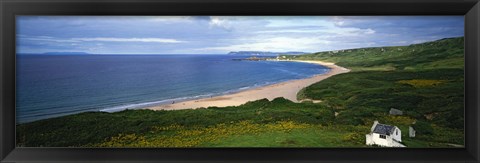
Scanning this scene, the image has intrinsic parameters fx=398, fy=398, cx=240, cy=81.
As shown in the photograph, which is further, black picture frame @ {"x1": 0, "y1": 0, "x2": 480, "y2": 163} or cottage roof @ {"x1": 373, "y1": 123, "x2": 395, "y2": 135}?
cottage roof @ {"x1": 373, "y1": 123, "x2": 395, "y2": 135}

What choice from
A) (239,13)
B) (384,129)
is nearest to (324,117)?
(384,129)

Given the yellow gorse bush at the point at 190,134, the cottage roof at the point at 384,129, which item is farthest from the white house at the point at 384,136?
the yellow gorse bush at the point at 190,134

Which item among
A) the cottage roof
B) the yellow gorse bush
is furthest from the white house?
the yellow gorse bush

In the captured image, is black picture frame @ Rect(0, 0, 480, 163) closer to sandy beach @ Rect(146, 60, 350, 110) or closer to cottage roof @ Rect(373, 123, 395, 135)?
cottage roof @ Rect(373, 123, 395, 135)

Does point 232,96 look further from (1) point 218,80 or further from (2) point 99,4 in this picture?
(2) point 99,4

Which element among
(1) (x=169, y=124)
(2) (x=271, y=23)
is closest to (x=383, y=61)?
(2) (x=271, y=23)

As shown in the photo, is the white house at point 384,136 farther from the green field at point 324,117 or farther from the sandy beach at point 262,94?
the sandy beach at point 262,94

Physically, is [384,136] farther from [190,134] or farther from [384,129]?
[190,134]

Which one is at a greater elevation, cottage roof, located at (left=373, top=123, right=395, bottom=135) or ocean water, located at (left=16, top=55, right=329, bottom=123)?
ocean water, located at (left=16, top=55, right=329, bottom=123)
